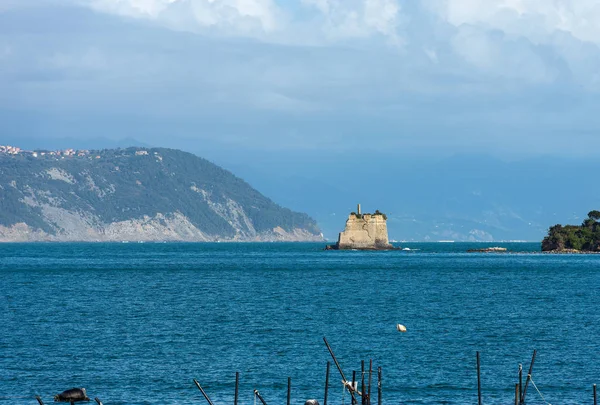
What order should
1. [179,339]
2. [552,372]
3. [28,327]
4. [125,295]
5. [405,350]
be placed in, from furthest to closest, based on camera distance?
1. [125,295]
2. [28,327]
3. [179,339]
4. [405,350]
5. [552,372]

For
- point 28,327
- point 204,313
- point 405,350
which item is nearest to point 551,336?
point 405,350

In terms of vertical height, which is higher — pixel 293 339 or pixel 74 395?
pixel 293 339

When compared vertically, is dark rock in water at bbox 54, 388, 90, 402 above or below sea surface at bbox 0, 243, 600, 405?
below

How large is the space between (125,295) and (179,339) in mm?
38125

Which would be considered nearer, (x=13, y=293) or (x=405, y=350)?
(x=405, y=350)

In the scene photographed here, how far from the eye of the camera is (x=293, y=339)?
63844 millimetres

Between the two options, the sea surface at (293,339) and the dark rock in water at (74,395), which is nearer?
the dark rock in water at (74,395)

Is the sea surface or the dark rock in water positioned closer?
the dark rock in water

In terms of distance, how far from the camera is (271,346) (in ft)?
197

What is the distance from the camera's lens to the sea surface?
154ft

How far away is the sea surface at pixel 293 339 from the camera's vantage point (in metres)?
46.9

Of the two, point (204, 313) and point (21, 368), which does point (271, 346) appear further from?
point (204, 313)

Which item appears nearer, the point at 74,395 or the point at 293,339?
the point at 74,395

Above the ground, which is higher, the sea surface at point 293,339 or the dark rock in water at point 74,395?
the sea surface at point 293,339
